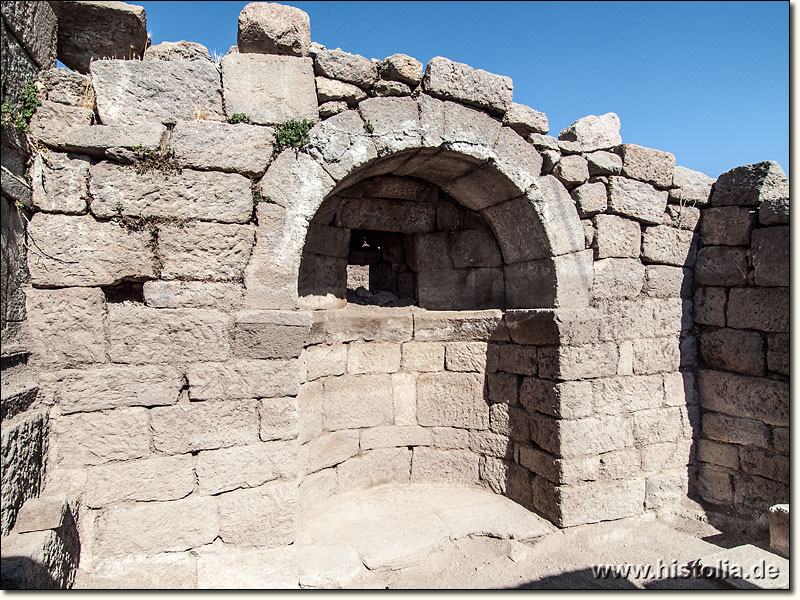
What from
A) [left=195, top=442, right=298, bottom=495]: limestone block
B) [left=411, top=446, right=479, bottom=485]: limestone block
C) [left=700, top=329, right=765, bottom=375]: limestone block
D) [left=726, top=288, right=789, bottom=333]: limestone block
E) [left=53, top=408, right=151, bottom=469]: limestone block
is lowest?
[left=411, top=446, right=479, bottom=485]: limestone block

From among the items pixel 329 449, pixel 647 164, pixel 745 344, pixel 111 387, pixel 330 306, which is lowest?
pixel 329 449

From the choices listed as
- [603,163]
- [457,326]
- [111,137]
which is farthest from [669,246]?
[111,137]

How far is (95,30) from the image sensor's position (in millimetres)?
3621

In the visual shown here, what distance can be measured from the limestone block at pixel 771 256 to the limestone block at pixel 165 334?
4.14 m

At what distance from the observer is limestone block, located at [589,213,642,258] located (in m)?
4.45

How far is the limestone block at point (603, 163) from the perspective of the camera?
446cm

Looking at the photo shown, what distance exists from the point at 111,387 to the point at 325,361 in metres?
1.74

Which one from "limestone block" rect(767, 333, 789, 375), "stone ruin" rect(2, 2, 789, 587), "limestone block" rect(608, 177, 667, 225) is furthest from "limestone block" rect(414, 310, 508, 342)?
"limestone block" rect(767, 333, 789, 375)

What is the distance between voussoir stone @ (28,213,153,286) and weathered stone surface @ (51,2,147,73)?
1.26 m

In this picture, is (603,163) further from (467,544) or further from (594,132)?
(467,544)

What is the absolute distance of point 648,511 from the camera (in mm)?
4559

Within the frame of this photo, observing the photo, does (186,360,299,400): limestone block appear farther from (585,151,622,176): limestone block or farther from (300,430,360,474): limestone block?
(585,151,622,176): limestone block

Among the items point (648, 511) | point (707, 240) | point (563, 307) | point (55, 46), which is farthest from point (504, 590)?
point (55, 46)

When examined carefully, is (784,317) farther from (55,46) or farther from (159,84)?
(55,46)
